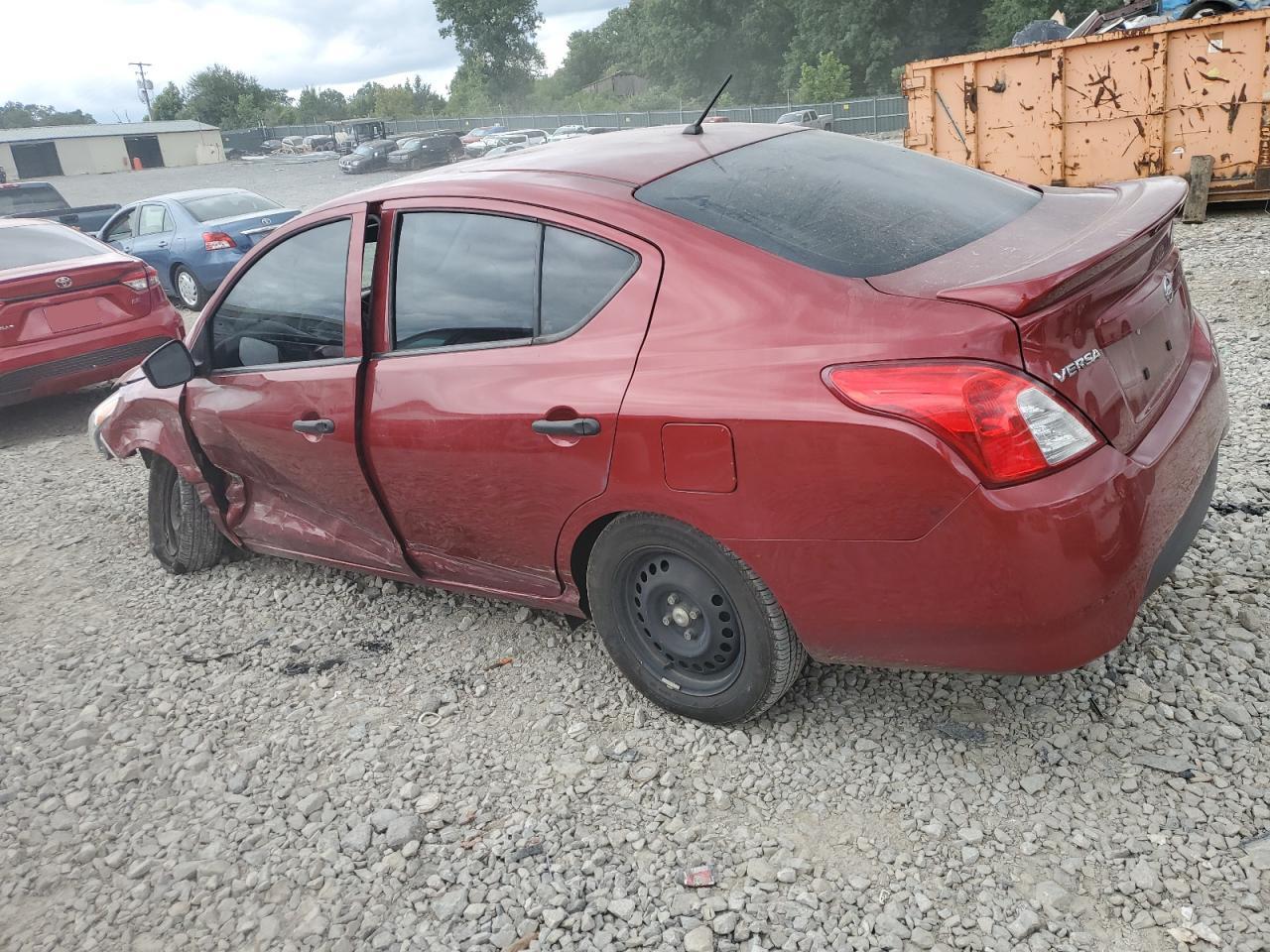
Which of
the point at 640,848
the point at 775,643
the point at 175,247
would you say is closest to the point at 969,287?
the point at 775,643

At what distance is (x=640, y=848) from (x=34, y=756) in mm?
2157

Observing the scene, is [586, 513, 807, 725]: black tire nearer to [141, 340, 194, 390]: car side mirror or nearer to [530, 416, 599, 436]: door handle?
[530, 416, 599, 436]: door handle

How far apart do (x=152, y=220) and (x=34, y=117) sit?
14338 centimetres

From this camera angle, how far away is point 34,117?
127 m

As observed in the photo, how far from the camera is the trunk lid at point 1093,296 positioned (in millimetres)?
2162

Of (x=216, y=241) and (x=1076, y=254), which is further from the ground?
(x=1076, y=254)

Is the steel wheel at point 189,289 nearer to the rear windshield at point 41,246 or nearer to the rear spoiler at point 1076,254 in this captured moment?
the rear windshield at point 41,246

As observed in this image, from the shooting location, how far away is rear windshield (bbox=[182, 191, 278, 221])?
38.8 ft

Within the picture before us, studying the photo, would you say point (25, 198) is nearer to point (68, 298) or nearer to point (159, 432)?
point (68, 298)

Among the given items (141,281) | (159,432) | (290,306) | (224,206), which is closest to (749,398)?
(290,306)

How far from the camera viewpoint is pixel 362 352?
3.25 m

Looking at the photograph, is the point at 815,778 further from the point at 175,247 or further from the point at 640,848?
the point at 175,247

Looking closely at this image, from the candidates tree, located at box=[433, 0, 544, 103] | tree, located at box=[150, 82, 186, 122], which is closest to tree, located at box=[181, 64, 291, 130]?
tree, located at box=[150, 82, 186, 122]

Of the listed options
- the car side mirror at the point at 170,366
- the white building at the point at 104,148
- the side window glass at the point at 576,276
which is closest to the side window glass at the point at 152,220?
the car side mirror at the point at 170,366
